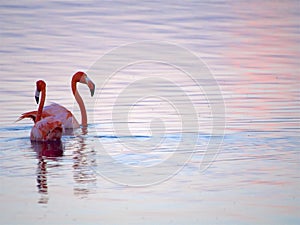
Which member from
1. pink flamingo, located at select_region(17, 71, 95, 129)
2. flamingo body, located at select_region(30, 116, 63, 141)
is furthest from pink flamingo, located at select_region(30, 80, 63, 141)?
pink flamingo, located at select_region(17, 71, 95, 129)

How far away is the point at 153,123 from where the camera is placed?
1163 cm

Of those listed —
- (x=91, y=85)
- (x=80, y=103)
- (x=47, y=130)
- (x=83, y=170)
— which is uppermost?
(x=91, y=85)

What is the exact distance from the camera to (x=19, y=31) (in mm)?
18516

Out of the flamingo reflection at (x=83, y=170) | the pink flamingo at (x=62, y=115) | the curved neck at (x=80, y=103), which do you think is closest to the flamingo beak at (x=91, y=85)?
the curved neck at (x=80, y=103)

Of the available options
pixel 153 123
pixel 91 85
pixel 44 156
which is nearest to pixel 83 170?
pixel 44 156

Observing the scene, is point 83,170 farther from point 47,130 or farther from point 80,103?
point 80,103

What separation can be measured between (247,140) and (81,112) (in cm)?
278

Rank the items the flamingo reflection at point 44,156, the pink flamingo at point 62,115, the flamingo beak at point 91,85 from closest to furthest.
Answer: the flamingo reflection at point 44,156 → the pink flamingo at point 62,115 → the flamingo beak at point 91,85

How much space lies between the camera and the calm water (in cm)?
784

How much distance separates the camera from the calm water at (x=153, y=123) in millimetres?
7844

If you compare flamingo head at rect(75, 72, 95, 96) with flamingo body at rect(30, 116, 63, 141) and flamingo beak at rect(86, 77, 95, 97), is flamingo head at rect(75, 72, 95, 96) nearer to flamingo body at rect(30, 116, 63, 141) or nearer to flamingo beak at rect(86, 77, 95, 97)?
flamingo beak at rect(86, 77, 95, 97)

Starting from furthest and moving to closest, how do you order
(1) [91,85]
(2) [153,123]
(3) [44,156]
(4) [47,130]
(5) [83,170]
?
(1) [91,85] → (2) [153,123] → (4) [47,130] → (3) [44,156] → (5) [83,170]

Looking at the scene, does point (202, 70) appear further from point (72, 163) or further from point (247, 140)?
point (72, 163)

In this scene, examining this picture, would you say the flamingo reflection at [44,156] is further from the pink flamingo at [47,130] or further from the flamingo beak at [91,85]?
the flamingo beak at [91,85]
